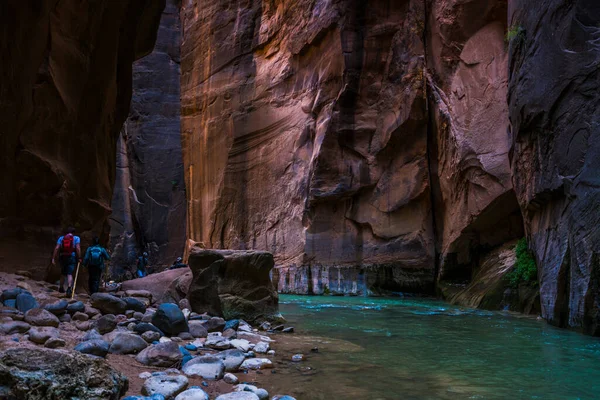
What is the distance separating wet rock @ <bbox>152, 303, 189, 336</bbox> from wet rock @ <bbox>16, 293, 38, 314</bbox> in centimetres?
164

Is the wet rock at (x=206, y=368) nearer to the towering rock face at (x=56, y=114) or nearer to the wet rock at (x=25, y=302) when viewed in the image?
the wet rock at (x=25, y=302)

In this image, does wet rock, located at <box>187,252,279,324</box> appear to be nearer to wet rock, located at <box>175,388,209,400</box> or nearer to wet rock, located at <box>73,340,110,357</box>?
wet rock, located at <box>73,340,110,357</box>

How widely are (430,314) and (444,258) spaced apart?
8.23 metres

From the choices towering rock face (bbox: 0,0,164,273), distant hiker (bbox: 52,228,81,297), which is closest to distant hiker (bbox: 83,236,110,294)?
towering rock face (bbox: 0,0,164,273)

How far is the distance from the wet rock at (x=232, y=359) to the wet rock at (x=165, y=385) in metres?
0.90

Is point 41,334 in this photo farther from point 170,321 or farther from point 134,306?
point 134,306

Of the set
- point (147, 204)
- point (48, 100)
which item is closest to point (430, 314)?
point (48, 100)

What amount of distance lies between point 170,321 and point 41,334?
1712mm

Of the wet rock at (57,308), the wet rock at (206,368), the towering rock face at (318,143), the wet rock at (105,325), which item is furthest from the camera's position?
the towering rock face at (318,143)

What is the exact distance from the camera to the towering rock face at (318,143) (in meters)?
21.8

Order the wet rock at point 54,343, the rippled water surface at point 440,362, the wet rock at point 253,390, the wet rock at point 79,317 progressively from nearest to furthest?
the wet rock at point 253,390
the rippled water surface at point 440,362
the wet rock at point 54,343
the wet rock at point 79,317

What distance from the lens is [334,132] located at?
2353 centimetres

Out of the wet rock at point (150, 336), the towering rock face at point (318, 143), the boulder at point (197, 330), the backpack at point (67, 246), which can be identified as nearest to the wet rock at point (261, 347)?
the boulder at point (197, 330)

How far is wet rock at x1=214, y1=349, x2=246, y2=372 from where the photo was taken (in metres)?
4.97
